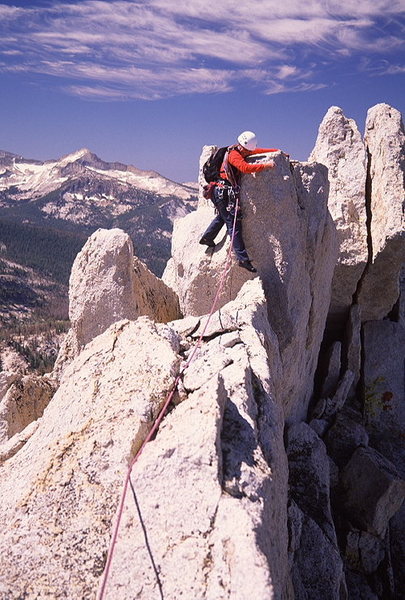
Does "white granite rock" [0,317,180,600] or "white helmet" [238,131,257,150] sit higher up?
"white helmet" [238,131,257,150]

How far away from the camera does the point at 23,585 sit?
4438mm

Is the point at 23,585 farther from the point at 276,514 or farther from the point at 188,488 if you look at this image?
the point at 276,514

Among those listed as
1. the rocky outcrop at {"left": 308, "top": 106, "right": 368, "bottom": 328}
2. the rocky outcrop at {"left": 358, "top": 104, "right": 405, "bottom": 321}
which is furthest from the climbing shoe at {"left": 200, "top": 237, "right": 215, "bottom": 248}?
the rocky outcrop at {"left": 358, "top": 104, "right": 405, "bottom": 321}

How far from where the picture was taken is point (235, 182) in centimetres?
1083

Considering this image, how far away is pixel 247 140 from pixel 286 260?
303 centimetres

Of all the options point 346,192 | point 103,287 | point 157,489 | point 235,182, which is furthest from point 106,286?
point 346,192

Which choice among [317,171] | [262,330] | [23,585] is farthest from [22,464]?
[317,171]

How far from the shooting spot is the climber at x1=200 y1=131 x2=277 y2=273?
1038cm

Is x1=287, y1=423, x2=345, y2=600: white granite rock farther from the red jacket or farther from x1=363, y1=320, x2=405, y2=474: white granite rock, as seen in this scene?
the red jacket

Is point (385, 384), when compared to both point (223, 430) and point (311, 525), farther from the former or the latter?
point (223, 430)

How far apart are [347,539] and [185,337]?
23.2 ft

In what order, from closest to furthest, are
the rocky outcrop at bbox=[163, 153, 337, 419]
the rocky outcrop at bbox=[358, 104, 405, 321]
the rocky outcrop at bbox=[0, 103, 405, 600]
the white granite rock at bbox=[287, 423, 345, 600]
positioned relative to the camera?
the rocky outcrop at bbox=[0, 103, 405, 600], the white granite rock at bbox=[287, 423, 345, 600], the rocky outcrop at bbox=[163, 153, 337, 419], the rocky outcrop at bbox=[358, 104, 405, 321]

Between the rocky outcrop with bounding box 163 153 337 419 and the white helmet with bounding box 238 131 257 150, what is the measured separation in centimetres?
61

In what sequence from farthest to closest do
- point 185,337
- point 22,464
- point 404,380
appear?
point 404,380 < point 185,337 < point 22,464
